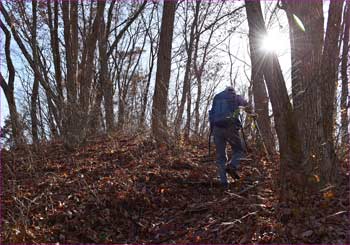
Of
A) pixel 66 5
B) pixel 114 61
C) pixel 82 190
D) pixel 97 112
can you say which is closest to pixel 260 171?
pixel 82 190

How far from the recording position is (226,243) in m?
4.09

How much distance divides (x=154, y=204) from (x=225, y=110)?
1.85m

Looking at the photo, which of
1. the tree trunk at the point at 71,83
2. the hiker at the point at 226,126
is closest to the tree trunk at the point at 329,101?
the hiker at the point at 226,126

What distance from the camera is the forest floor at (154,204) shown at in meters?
4.16

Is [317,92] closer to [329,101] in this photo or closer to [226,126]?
[329,101]

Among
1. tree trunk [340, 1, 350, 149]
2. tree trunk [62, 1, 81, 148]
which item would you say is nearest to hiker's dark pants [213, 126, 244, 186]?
tree trunk [340, 1, 350, 149]

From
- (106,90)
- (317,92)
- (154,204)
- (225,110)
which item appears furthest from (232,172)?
(106,90)

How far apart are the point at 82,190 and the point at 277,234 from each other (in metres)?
3.00

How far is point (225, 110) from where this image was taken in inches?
236

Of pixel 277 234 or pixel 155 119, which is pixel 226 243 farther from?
pixel 155 119

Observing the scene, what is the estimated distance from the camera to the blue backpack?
5966mm

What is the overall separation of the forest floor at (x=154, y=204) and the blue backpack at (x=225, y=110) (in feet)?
3.03

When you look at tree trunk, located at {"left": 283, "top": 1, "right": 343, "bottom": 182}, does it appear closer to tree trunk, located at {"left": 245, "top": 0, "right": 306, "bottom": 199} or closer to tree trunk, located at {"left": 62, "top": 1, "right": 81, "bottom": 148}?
tree trunk, located at {"left": 245, "top": 0, "right": 306, "bottom": 199}

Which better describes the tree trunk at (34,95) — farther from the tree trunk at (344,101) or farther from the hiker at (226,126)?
the tree trunk at (344,101)
